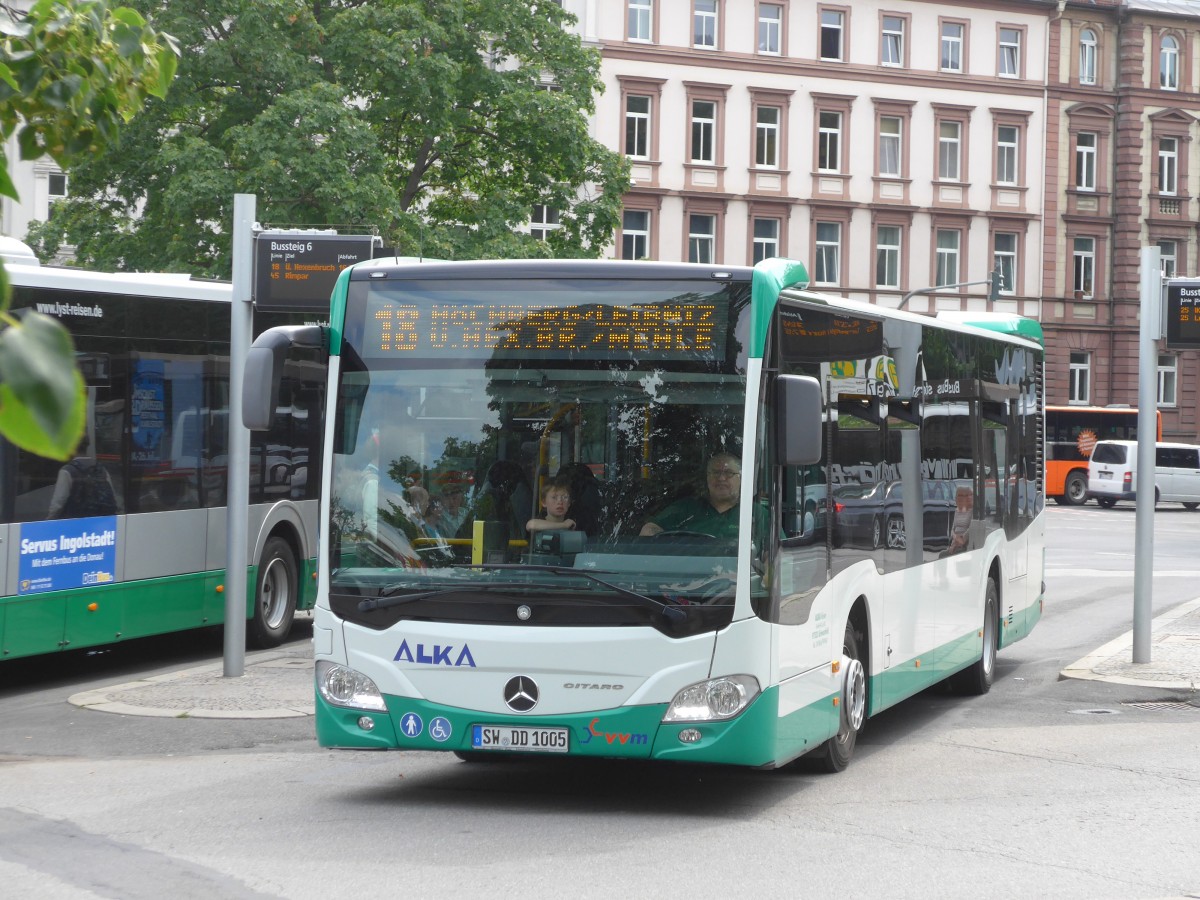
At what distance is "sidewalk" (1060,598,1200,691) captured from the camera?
1312cm

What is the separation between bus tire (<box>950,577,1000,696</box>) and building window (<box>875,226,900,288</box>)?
153 feet

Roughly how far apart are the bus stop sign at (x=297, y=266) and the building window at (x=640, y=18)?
1765 inches

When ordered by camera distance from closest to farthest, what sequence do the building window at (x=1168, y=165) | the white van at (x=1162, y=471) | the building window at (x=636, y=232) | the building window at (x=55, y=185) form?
1. the building window at (x=55, y=185)
2. the white van at (x=1162, y=471)
3. the building window at (x=636, y=232)
4. the building window at (x=1168, y=165)

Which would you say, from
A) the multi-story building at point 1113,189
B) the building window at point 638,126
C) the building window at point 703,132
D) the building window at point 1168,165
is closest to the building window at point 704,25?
the building window at point 703,132

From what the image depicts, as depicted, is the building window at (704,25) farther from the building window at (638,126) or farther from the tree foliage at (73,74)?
the tree foliage at (73,74)

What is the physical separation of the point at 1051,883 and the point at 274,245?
7946 millimetres

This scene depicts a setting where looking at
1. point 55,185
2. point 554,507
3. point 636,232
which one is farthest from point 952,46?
point 554,507

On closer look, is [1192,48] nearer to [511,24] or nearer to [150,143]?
[511,24]

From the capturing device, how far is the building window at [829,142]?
192 ft

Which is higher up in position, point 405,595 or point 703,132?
point 703,132

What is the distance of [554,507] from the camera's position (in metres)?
7.88

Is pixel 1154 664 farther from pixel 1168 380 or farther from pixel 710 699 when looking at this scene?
pixel 1168 380

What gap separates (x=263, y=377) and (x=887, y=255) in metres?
52.8

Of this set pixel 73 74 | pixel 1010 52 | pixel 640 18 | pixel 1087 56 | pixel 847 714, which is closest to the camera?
pixel 73 74
